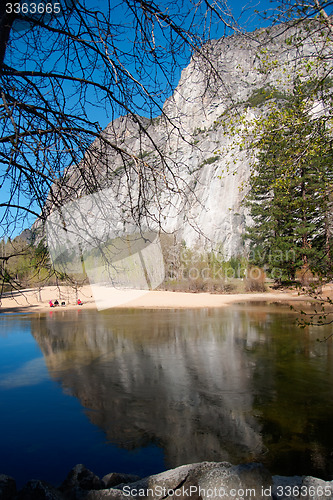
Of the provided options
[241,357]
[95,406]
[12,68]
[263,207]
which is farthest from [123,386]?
[263,207]

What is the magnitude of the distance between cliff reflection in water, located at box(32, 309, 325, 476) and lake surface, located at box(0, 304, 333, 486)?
0.10 feet

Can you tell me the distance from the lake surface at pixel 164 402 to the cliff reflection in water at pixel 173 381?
0.10 ft

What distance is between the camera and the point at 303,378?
909 cm

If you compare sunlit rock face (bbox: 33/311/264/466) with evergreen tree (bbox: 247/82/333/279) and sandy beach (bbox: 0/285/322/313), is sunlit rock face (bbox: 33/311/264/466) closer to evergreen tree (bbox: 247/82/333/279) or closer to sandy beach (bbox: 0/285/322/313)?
evergreen tree (bbox: 247/82/333/279)

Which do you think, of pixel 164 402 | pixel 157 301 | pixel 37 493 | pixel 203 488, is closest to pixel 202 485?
pixel 203 488

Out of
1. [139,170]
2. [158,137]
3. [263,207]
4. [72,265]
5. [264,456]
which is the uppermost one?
[263,207]

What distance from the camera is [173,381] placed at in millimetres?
9203

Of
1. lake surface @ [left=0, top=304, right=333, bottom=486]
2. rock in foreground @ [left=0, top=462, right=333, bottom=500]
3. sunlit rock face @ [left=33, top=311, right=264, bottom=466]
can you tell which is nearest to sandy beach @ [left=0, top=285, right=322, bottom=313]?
sunlit rock face @ [left=33, top=311, right=264, bottom=466]

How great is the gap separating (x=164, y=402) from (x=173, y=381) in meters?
1.44

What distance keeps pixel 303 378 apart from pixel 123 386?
172 inches

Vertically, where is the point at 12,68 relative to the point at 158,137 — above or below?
above

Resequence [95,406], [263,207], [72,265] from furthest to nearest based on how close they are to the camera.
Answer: [263,207]
[95,406]
[72,265]

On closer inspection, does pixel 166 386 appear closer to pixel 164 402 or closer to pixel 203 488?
pixel 164 402

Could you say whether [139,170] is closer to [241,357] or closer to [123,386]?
[123,386]
